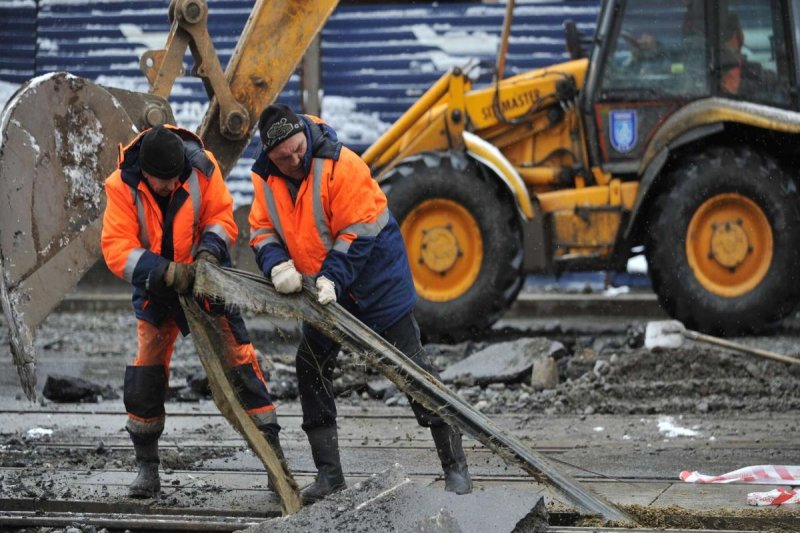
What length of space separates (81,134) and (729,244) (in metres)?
5.53

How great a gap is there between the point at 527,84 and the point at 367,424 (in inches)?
158

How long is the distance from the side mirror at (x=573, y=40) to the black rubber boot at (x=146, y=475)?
6.58 meters

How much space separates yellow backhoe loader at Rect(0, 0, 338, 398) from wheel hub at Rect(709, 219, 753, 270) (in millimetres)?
3982

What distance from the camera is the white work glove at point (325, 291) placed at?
564 cm

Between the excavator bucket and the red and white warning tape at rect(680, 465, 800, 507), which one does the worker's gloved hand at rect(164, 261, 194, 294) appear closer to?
the excavator bucket

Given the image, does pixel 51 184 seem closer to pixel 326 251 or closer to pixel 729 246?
pixel 326 251

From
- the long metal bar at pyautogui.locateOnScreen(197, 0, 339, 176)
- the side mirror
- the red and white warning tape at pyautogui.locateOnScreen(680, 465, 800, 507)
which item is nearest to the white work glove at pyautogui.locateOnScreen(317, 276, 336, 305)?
the red and white warning tape at pyautogui.locateOnScreen(680, 465, 800, 507)

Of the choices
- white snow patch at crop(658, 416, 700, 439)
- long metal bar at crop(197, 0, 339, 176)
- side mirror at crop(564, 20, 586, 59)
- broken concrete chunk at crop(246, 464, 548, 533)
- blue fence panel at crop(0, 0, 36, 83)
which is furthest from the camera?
blue fence panel at crop(0, 0, 36, 83)

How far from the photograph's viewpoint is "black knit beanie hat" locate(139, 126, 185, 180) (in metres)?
5.86

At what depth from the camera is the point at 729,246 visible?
34.5ft

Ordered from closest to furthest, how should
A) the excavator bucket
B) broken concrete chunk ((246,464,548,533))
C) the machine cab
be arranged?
broken concrete chunk ((246,464,548,533))
the excavator bucket
the machine cab

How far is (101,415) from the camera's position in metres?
8.53

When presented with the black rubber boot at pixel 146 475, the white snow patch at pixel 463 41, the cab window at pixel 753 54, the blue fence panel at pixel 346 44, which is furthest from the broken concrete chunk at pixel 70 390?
the white snow patch at pixel 463 41

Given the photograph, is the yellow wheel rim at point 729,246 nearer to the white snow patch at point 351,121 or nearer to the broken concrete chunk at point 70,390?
the broken concrete chunk at point 70,390
